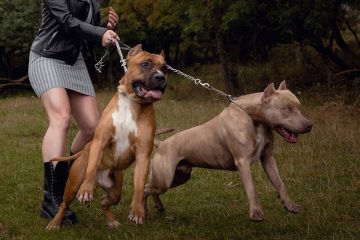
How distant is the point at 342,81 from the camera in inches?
624

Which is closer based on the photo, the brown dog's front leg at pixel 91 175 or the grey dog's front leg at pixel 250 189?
the brown dog's front leg at pixel 91 175

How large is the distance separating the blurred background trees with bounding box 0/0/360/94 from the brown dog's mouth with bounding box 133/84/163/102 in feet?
33.7

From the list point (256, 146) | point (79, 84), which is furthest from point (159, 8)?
point (256, 146)

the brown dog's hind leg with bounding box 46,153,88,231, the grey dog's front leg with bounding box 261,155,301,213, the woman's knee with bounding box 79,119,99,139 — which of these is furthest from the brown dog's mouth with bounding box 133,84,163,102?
the woman's knee with bounding box 79,119,99,139

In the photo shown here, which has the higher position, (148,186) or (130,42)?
(148,186)

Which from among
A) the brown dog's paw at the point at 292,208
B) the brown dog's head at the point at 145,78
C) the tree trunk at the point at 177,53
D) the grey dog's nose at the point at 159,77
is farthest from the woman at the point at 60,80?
the tree trunk at the point at 177,53

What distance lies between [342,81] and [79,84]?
1152 cm

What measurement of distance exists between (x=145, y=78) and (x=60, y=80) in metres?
1.30

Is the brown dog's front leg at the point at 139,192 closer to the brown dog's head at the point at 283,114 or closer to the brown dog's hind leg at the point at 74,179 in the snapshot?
the brown dog's hind leg at the point at 74,179

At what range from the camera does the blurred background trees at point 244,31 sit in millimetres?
14875

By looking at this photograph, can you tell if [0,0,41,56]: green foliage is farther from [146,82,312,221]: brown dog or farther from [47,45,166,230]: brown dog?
[47,45,166,230]: brown dog

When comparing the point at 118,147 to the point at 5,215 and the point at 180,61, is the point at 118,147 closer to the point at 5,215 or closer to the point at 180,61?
the point at 5,215

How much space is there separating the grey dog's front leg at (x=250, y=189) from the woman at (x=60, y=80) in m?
1.66

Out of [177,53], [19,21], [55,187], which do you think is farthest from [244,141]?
[177,53]
